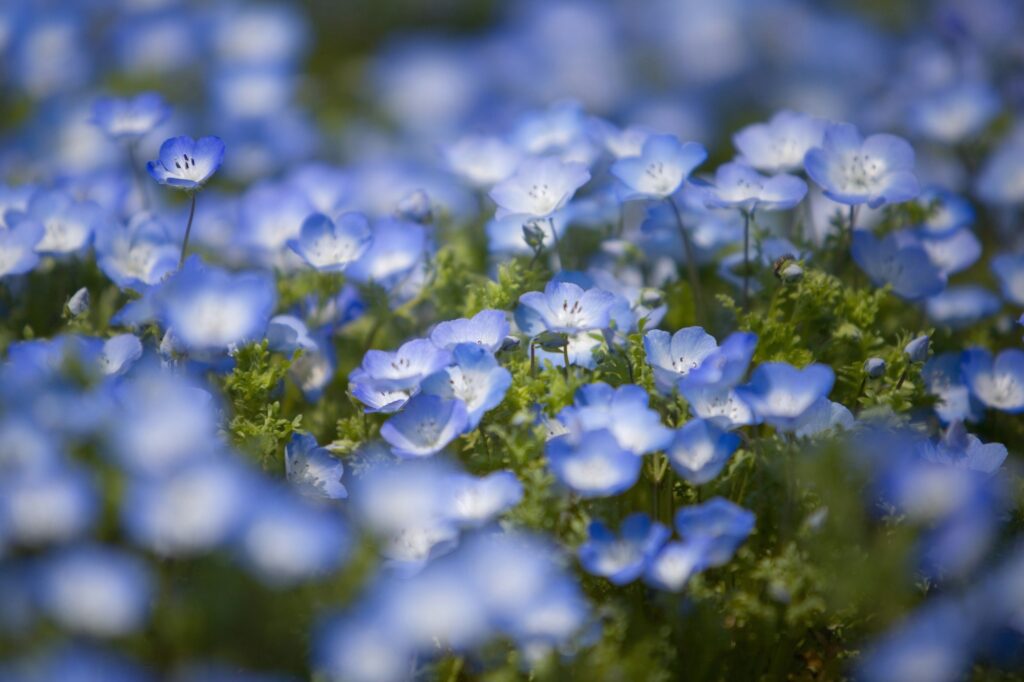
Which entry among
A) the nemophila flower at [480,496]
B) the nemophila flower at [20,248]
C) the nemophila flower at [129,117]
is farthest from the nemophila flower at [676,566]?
the nemophila flower at [129,117]

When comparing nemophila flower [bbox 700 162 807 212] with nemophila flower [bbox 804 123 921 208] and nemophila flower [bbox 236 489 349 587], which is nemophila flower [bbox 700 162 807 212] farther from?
nemophila flower [bbox 236 489 349 587]

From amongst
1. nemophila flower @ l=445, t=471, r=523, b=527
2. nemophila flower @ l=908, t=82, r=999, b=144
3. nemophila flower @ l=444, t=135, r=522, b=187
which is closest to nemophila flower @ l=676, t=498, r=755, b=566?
nemophila flower @ l=445, t=471, r=523, b=527

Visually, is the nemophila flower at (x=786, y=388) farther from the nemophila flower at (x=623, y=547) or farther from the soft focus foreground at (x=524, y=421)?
the nemophila flower at (x=623, y=547)

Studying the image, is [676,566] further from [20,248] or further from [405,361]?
[20,248]

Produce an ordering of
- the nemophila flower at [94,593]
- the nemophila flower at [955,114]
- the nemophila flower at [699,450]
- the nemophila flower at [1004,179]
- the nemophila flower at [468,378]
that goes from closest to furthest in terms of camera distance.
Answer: the nemophila flower at [94,593] → the nemophila flower at [699,450] → the nemophila flower at [468,378] → the nemophila flower at [1004,179] → the nemophila flower at [955,114]

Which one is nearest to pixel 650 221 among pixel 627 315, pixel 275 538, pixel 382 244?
pixel 627 315

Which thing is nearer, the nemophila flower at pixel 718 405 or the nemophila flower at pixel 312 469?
the nemophila flower at pixel 718 405

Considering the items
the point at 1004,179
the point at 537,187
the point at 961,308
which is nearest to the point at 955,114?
the point at 1004,179
